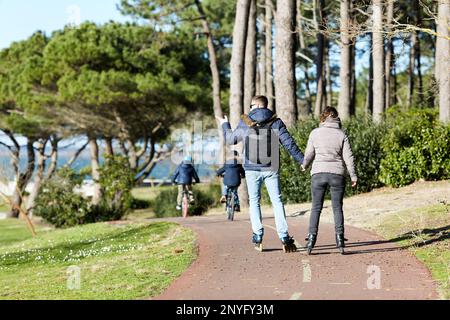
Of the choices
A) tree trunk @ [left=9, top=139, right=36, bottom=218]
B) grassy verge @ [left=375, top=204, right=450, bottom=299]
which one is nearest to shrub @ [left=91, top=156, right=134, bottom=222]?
grassy verge @ [left=375, top=204, right=450, bottom=299]

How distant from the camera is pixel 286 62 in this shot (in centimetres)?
2227

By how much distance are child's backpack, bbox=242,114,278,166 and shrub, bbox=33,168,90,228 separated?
1833 centimetres

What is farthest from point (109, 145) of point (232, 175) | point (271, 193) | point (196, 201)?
point (271, 193)

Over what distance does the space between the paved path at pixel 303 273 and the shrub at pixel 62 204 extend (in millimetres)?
16448

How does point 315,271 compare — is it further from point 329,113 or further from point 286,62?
point 286,62

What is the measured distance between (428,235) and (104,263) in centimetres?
498

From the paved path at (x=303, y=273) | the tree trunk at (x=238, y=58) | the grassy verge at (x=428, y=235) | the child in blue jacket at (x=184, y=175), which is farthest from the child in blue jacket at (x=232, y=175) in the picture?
the tree trunk at (x=238, y=58)

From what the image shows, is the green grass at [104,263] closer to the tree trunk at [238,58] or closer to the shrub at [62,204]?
the tree trunk at [238,58]

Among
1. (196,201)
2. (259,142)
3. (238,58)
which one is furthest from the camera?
(196,201)

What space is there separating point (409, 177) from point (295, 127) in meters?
3.56

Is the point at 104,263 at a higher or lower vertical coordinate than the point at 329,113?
lower

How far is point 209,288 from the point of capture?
313 inches

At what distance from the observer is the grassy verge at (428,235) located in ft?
28.7
